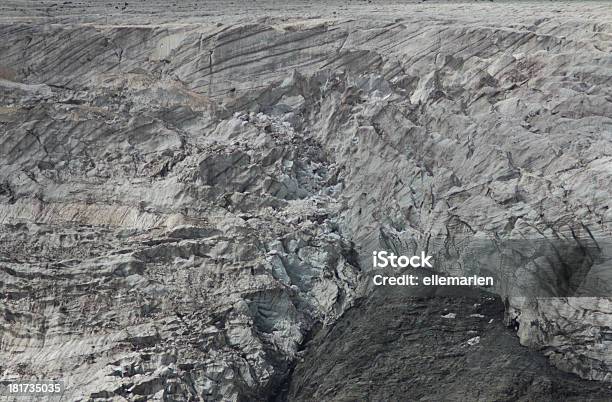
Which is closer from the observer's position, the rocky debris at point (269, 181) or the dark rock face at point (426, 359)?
the dark rock face at point (426, 359)

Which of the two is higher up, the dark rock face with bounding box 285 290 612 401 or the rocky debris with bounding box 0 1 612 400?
the rocky debris with bounding box 0 1 612 400

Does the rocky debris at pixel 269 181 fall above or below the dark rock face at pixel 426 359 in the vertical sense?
above

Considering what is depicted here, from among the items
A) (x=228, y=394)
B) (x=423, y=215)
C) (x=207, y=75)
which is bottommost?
(x=228, y=394)

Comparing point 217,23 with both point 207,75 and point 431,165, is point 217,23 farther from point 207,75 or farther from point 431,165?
point 431,165

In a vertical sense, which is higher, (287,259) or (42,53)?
(42,53)

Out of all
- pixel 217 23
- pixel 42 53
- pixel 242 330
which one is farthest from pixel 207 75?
pixel 242 330

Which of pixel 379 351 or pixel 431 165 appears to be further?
pixel 431 165

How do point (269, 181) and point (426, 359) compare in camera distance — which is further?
point (269, 181)

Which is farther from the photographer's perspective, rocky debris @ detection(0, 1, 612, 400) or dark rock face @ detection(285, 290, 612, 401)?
rocky debris @ detection(0, 1, 612, 400)
